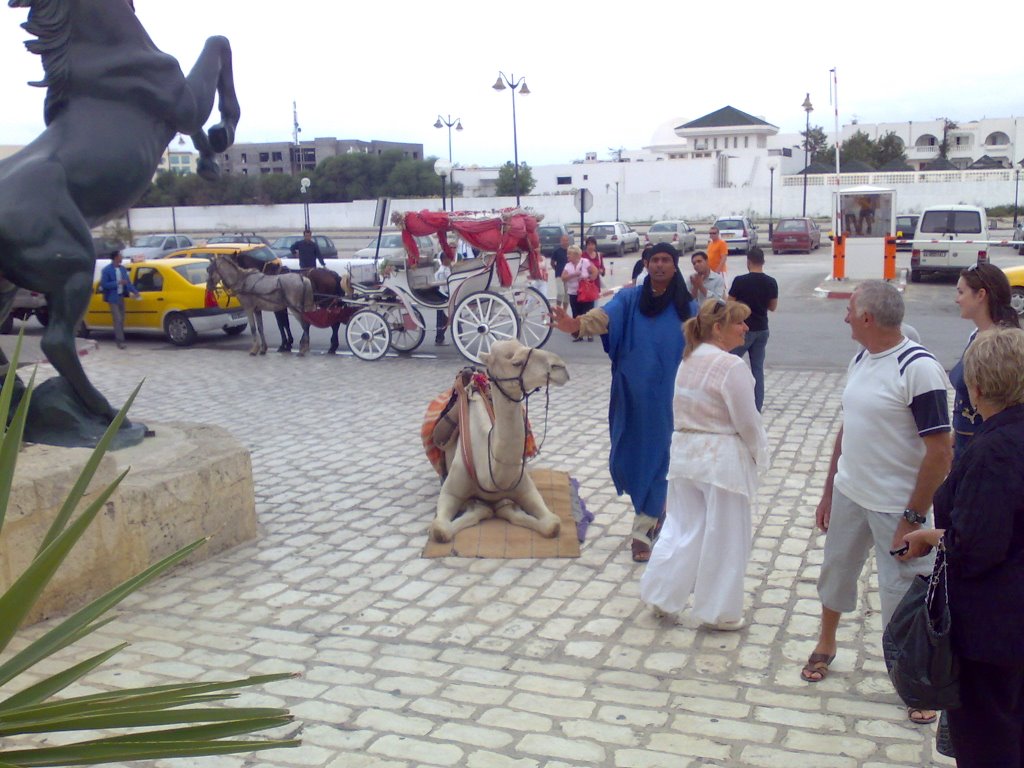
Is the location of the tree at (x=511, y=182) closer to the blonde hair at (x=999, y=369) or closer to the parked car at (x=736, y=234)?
the parked car at (x=736, y=234)

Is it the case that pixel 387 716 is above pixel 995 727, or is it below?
below

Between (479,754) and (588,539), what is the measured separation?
268 centimetres

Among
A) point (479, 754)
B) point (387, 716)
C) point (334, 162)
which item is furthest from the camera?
point (334, 162)

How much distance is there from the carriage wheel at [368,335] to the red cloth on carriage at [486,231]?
975 millimetres

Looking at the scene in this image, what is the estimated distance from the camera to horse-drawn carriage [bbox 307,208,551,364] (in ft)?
43.4

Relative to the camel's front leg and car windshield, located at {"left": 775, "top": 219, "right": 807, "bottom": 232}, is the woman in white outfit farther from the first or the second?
car windshield, located at {"left": 775, "top": 219, "right": 807, "bottom": 232}

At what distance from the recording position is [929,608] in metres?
2.98

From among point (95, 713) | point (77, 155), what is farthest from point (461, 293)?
point (95, 713)

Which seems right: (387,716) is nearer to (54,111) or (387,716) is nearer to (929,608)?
(929,608)

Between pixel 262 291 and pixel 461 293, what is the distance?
3.16 meters

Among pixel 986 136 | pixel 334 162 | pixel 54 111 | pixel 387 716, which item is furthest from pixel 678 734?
pixel 986 136

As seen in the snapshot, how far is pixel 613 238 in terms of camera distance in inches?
1554

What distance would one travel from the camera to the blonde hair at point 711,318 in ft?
15.5

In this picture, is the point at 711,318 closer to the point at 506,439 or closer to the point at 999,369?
the point at 506,439
